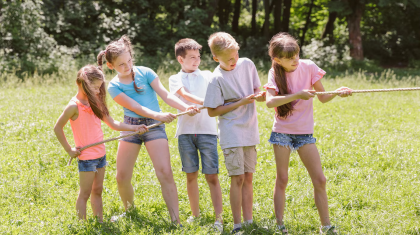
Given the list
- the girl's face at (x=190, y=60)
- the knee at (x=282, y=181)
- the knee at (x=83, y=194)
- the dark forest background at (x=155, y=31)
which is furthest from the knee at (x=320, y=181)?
the dark forest background at (x=155, y=31)

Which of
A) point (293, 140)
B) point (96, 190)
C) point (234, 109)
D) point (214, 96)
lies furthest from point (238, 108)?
point (96, 190)

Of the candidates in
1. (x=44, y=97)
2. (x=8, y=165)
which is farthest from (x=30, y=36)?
(x=8, y=165)

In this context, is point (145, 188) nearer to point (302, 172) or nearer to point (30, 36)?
point (302, 172)

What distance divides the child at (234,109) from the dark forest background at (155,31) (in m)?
11.9

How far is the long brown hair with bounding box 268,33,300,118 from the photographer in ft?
12.2

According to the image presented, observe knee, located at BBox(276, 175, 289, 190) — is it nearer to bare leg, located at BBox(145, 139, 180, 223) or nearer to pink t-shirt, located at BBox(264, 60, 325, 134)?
pink t-shirt, located at BBox(264, 60, 325, 134)

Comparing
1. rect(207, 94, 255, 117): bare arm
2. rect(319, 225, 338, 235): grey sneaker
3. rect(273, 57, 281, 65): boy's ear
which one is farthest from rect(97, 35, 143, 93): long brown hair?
rect(319, 225, 338, 235): grey sneaker

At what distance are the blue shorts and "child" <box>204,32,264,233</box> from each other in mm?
268

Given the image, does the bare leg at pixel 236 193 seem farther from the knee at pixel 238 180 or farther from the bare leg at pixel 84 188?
the bare leg at pixel 84 188

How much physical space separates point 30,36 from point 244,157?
49.4 ft

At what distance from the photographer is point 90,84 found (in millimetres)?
3934

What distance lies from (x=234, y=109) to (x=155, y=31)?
17845 mm

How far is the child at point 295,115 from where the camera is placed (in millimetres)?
3793

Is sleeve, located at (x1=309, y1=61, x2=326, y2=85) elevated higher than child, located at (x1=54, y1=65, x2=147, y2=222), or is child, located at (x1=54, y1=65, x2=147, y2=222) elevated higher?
sleeve, located at (x1=309, y1=61, x2=326, y2=85)
